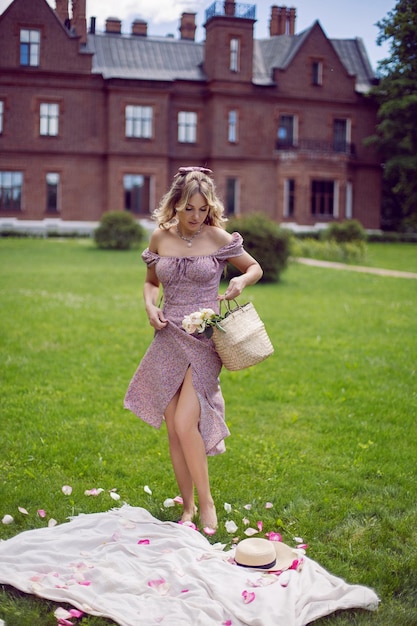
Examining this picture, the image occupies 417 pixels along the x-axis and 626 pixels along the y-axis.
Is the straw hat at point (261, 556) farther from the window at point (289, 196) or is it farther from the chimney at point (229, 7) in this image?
the chimney at point (229, 7)

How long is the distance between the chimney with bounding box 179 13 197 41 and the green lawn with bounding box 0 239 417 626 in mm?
27536

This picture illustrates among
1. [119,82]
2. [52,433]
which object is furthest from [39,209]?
[52,433]

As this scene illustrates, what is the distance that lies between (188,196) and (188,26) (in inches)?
1371

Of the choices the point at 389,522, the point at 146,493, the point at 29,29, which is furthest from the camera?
the point at 29,29

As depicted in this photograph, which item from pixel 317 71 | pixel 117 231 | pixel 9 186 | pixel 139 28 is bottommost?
pixel 117 231

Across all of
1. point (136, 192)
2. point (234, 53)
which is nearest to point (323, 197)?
point (234, 53)

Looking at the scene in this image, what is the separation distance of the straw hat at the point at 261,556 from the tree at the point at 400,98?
6.15 meters

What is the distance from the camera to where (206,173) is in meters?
4.51

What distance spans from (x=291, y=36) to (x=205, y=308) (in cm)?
3545

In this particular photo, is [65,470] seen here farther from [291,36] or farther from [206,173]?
[291,36]

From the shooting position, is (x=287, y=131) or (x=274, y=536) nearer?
(x=274, y=536)

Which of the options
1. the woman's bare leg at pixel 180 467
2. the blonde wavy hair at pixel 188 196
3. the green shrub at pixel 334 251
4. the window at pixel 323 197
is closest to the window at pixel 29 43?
the window at pixel 323 197

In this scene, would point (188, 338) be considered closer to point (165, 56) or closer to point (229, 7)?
point (229, 7)

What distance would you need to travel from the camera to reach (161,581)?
369cm
